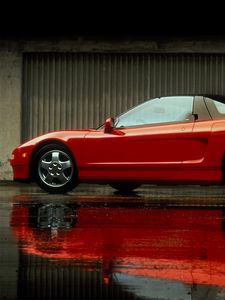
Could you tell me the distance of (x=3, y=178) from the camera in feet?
62.4

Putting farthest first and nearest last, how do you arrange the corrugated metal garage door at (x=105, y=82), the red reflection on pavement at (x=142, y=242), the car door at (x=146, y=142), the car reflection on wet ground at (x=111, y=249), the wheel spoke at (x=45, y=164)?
the corrugated metal garage door at (x=105, y=82)
the wheel spoke at (x=45, y=164)
the car door at (x=146, y=142)
the red reflection on pavement at (x=142, y=242)
the car reflection on wet ground at (x=111, y=249)

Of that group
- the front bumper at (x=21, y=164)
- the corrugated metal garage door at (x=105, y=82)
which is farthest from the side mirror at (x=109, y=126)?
the corrugated metal garage door at (x=105, y=82)

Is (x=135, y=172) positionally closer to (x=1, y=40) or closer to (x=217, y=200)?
(x=217, y=200)

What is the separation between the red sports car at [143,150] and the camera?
12.6 metres

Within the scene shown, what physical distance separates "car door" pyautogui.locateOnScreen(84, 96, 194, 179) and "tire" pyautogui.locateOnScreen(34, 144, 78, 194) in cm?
27

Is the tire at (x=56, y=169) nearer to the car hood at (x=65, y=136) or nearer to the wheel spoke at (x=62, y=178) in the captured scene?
the wheel spoke at (x=62, y=178)

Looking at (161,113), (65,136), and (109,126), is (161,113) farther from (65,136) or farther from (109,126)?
(65,136)

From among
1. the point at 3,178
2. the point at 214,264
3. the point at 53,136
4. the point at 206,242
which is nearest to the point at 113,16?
the point at 3,178

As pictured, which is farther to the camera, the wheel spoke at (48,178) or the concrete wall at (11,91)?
the concrete wall at (11,91)

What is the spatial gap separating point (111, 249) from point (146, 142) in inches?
231

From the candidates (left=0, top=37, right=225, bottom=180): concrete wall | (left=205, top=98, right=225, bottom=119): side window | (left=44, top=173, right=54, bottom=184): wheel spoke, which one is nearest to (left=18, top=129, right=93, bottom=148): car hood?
(left=44, top=173, right=54, bottom=184): wheel spoke

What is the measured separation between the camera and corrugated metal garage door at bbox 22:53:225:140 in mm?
18984

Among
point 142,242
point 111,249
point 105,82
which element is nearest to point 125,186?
point 105,82

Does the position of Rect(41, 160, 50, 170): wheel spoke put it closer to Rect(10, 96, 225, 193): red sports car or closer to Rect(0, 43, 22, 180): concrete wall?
Rect(10, 96, 225, 193): red sports car
